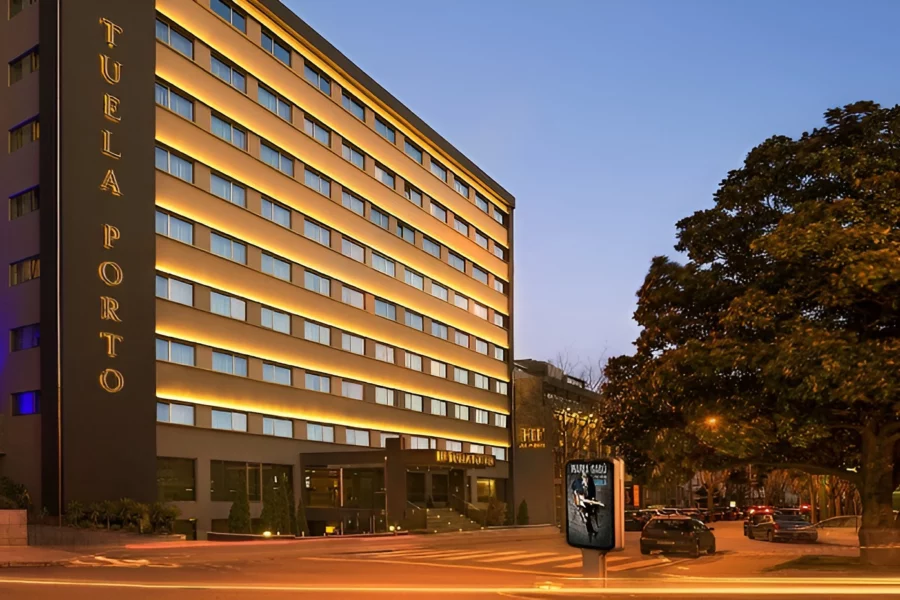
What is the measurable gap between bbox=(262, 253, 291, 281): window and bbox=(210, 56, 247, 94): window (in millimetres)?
8338

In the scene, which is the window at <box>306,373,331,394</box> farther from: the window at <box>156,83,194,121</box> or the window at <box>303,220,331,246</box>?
the window at <box>156,83,194,121</box>

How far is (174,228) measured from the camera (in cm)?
4662

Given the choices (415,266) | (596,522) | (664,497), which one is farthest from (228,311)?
(664,497)

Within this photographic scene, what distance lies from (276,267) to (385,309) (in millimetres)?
13157

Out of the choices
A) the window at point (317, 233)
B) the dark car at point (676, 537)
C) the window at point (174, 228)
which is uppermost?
the window at point (317, 233)

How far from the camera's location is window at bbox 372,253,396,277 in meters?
65.2

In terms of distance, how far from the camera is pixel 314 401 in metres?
56.7

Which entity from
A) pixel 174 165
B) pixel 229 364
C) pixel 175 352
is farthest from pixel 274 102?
pixel 175 352

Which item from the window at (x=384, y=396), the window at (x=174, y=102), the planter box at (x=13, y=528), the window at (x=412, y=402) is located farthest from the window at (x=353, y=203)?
the planter box at (x=13, y=528)

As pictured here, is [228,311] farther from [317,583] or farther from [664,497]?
[664,497]

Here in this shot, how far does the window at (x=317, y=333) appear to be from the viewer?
187ft

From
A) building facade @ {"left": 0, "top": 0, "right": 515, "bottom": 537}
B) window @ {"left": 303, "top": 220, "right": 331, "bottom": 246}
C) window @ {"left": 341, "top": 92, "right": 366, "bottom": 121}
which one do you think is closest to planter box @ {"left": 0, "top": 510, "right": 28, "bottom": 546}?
building facade @ {"left": 0, "top": 0, "right": 515, "bottom": 537}

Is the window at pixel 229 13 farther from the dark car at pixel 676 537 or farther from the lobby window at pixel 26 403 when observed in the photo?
the dark car at pixel 676 537

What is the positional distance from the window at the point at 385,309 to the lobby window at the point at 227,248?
14.8 meters
